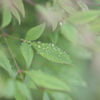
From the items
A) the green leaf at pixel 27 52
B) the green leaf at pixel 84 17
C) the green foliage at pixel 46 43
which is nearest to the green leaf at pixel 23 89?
the green foliage at pixel 46 43

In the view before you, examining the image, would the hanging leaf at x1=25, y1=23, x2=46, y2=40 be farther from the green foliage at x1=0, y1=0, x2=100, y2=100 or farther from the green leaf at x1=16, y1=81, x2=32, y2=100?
the green leaf at x1=16, y1=81, x2=32, y2=100

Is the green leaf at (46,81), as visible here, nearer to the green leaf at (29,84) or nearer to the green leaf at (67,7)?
the green leaf at (29,84)

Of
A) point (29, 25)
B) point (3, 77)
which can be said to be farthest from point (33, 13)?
point (3, 77)

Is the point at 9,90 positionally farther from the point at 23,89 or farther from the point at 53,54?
the point at 53,54

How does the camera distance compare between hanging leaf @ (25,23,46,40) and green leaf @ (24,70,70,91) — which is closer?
hanging leaf @ (25,23,46,40)

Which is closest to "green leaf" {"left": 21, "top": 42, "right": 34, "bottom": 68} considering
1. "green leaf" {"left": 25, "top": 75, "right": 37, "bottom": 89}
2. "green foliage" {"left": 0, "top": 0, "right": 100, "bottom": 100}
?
"green foliage" {"left": 0, "top": 0, "right": 100, "bottom": 100}

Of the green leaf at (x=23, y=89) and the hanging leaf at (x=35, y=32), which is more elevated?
the hanging leaf at (x=35, y=32)

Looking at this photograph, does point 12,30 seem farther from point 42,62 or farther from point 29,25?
point 42,62
